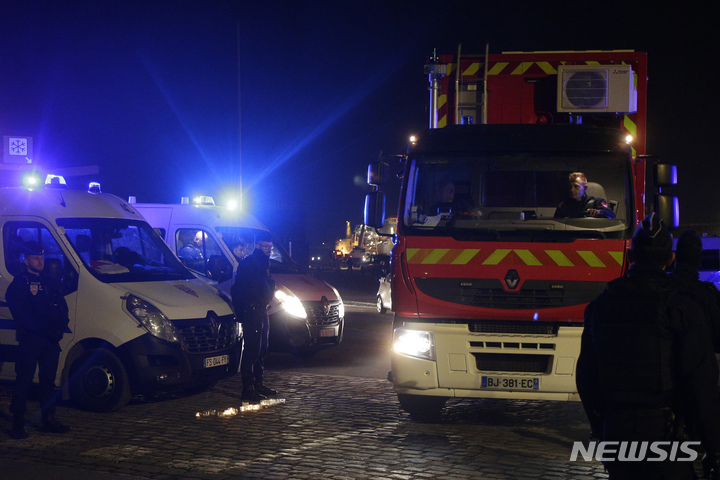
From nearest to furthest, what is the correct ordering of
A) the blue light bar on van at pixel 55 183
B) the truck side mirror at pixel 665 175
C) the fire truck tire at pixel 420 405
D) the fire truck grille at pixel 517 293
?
the fire truck grille at pixel 517 293, the truck side mirror at pixel 665 175, the fire truck tire at pixel 420 405, the blue light bar on van at pixel 55 183

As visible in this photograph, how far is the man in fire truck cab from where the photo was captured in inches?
309

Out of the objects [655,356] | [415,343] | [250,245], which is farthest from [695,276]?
[250,245]

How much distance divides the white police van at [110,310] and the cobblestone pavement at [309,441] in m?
0.36

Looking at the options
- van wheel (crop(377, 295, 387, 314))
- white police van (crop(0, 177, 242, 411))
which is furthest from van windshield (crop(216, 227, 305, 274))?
van wheel (crop(377, 295, 387, 314))

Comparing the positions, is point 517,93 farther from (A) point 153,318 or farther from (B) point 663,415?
(B) point 663,415

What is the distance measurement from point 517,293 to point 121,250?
483 centimetres

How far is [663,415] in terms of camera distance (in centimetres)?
351

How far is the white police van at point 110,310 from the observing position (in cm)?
860

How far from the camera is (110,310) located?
8.68 metres

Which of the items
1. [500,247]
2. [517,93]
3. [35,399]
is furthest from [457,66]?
[35,399]

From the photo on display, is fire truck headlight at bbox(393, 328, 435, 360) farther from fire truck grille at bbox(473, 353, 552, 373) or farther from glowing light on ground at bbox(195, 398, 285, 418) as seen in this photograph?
glowing light on ground at bbox(195, 398, 285, 418)

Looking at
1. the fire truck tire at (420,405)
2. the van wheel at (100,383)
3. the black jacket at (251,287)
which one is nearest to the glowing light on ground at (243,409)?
the van wheel at (100,383)

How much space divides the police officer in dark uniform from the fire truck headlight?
316 centimetres

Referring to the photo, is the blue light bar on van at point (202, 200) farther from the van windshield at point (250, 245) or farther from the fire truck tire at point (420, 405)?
the fire truck tire at point (420, 405)
